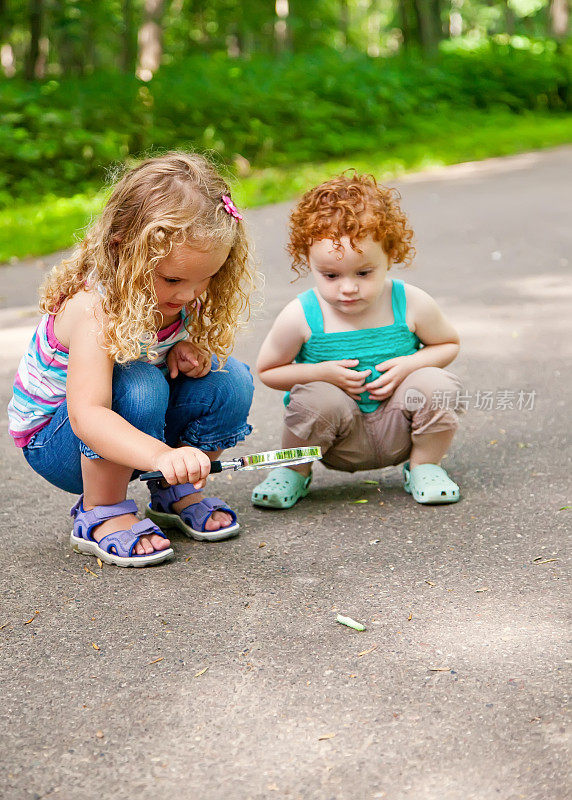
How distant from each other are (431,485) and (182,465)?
3.09 feet

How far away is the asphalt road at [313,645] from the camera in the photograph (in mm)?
1699

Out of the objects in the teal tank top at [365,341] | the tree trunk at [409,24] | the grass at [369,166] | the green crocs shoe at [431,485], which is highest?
the tree trunk at [409,24]

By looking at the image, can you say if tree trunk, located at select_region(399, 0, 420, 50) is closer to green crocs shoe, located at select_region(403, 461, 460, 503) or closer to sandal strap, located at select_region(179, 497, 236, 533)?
green crocs shoe, located at select_region(403, 461, 460, 503)

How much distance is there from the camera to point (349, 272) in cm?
285

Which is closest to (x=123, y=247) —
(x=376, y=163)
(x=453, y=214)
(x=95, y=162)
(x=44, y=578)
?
(x=44, y=578)

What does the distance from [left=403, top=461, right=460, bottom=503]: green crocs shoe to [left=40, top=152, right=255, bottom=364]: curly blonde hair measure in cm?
75

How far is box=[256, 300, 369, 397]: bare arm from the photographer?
2938 mm

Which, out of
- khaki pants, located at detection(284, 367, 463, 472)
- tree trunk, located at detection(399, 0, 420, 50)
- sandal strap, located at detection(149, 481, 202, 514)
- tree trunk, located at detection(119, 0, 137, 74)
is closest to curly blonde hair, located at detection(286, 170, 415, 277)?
khaki pants, located at detection(284, 367, 463, 472)

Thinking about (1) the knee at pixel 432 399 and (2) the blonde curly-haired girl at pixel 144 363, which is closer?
(2) the blonde curly-haired girl at pixel 144 363

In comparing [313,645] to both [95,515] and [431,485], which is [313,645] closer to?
[95,515]

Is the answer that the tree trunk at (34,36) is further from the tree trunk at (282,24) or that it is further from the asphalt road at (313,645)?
the tree trunk at (282,24)

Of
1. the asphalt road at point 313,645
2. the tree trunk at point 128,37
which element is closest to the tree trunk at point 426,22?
the tree trunk at point 128,37

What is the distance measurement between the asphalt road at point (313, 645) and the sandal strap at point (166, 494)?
0.51ft

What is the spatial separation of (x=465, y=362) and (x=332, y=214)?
1.86m
